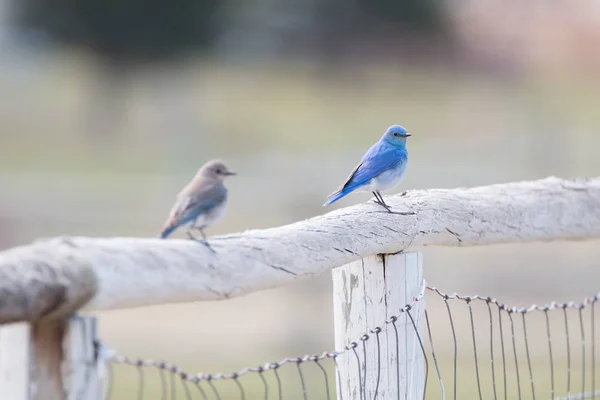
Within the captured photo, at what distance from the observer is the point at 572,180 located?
165 inches

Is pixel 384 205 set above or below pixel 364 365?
above

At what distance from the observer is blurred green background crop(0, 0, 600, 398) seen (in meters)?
22.6

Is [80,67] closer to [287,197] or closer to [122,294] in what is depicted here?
[287,197]

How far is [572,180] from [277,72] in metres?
35.3

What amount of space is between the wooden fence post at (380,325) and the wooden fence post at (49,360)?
118 cm

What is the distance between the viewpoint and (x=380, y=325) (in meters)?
3.26

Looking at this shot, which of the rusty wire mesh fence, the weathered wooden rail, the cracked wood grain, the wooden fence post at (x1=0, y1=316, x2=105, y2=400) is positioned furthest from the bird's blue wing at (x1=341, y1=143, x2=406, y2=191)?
the rusty wire mesh fence

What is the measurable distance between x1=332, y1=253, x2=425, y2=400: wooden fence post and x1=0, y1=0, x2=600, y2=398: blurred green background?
45.0 feet

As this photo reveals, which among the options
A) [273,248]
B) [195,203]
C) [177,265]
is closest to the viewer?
[177,265]

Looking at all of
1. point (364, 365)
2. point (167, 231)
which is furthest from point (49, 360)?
point (364, 365)

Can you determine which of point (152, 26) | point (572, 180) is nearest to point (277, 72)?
point (152, 26)

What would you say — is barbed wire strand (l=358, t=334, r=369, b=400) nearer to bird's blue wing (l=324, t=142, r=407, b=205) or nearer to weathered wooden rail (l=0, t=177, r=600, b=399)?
weathered wooden rail (l=0, t=177, r=600, b=399)

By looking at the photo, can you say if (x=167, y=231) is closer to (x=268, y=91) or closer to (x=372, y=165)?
(x=372, y=165)

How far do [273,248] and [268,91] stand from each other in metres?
34.6
